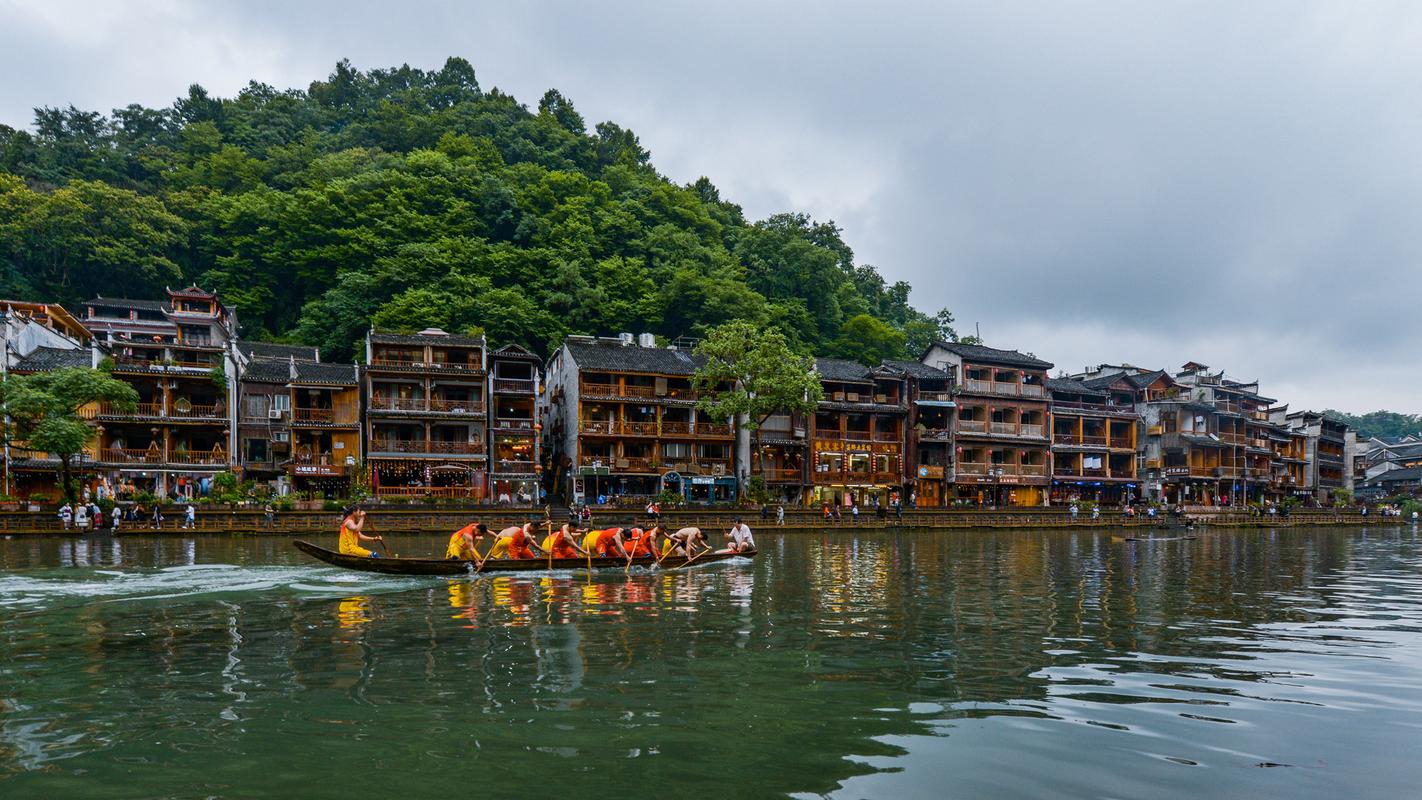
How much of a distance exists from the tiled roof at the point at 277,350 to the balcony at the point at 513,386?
16.2 metres

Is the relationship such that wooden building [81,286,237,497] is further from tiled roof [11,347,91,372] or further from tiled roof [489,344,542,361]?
tiled roof [489,344,542,361]

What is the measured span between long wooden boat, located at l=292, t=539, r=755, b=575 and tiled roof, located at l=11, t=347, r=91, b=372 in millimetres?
35457

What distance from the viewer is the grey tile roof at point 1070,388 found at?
6969 cm

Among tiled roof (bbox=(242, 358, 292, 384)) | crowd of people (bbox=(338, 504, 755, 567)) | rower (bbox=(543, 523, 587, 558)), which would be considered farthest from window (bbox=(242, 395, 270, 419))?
rower (bbox=(543, 523, 587, 558))

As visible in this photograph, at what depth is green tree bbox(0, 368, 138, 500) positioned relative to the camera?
126 ft

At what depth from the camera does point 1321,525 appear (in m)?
63.6

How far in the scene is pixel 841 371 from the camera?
2472 inches

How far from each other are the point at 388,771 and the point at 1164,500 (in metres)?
77.4

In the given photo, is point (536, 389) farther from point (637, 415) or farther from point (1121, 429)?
point (1121, 429)

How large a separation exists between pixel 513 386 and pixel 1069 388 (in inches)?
1820

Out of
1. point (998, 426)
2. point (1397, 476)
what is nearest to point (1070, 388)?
point (998, 426)

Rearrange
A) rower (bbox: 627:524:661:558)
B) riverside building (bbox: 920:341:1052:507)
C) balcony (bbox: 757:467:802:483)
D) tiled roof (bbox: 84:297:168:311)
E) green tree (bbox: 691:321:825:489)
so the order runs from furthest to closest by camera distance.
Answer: riverside building (bbox: 920:341:1052:507) → tiled roof (bbox: 84:297:168:311) → balcony (bbox: 757:467:802:483) → green tree (bbox: 691:321:825:489) → rower (bbox: 627:524:661:558)

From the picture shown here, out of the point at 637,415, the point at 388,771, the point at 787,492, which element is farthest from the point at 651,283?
the point at 388,771

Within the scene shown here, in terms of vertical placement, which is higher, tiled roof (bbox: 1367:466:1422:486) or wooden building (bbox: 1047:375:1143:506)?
wooden building (bbox: 1047:375:1143:506)
